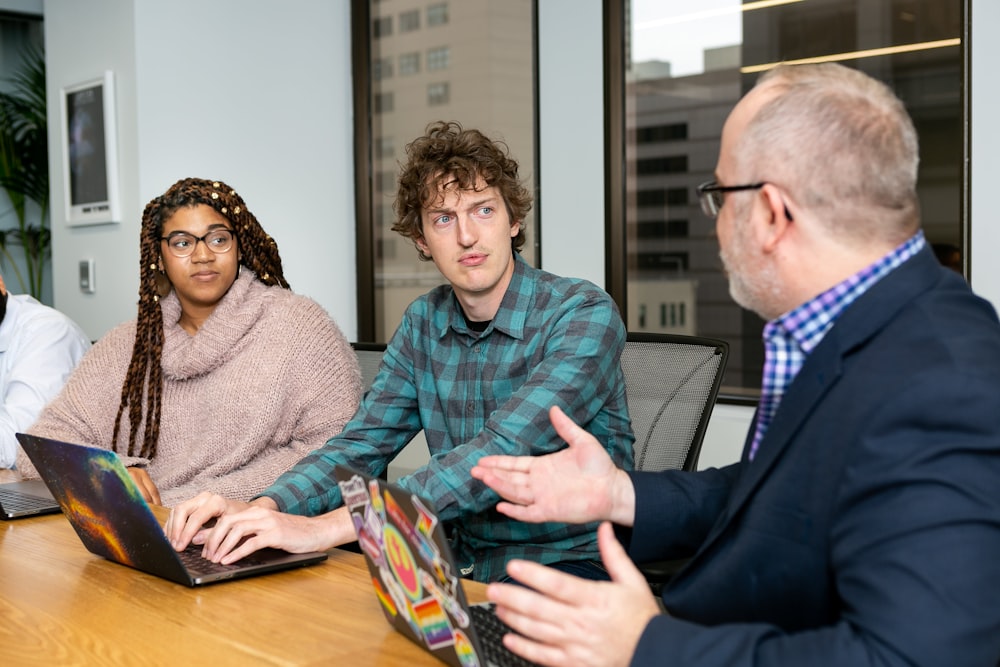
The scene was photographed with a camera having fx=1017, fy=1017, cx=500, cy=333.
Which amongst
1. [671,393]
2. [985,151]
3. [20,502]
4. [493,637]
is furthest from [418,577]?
[985,151]

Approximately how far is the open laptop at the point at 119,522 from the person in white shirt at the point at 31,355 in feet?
3.76

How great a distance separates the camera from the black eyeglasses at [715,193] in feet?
3.29

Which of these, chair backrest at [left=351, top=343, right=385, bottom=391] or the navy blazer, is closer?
the navy blazer

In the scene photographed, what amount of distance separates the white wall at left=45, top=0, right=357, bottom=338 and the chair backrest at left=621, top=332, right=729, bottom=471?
2539 mm

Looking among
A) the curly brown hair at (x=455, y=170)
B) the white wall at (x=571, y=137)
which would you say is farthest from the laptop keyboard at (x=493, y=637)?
the white wall at (x=571, y=137)

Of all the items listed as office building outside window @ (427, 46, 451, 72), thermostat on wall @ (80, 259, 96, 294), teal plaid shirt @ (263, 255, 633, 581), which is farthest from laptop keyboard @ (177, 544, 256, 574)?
office building outside window @ (427, 46, 451, 72)

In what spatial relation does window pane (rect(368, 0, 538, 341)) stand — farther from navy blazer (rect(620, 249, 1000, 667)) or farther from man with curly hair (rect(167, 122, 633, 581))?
navy blazer (rect(620, 249, 1000, 667))

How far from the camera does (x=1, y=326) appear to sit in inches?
106

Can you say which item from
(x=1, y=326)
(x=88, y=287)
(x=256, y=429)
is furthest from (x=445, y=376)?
(x=88, y=287)

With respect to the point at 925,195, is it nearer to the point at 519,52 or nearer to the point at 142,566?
the point at 519,52

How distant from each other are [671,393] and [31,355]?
171cm

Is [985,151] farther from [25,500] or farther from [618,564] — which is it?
[25,500]

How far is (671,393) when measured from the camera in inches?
76.4

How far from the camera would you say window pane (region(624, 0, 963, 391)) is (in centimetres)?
292
